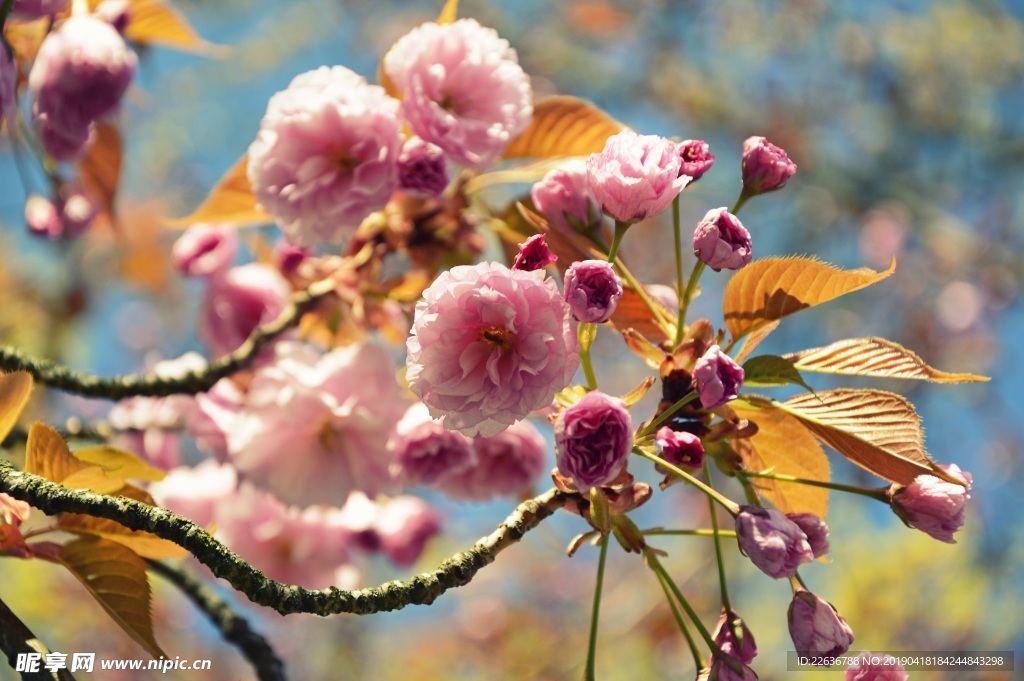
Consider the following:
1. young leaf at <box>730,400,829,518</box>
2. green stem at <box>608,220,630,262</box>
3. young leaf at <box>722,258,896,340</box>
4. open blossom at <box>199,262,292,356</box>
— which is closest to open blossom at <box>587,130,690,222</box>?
green stem at <box>608,220,630,262</box>

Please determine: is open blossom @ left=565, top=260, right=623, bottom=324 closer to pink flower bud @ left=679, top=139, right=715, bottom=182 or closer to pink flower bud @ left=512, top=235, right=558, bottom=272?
pink flower bud @ left=512, top=235, right=558, bottom=272

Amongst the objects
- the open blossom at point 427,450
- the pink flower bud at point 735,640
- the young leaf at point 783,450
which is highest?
the open blossom at point 427,450

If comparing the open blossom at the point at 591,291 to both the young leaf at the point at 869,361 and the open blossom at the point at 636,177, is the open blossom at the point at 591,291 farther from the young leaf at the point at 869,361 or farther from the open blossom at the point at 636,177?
the young leaf at the point at 869,361

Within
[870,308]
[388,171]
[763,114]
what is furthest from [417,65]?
[870,308]

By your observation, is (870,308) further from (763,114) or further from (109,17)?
(109,17)

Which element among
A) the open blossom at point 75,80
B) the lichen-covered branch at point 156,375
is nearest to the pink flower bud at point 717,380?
the lichen-covered branch at point 156,375

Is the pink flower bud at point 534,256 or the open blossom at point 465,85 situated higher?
the open blossom at point 465,85

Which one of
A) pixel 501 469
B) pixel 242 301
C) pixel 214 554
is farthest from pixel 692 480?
pixel 242 301
